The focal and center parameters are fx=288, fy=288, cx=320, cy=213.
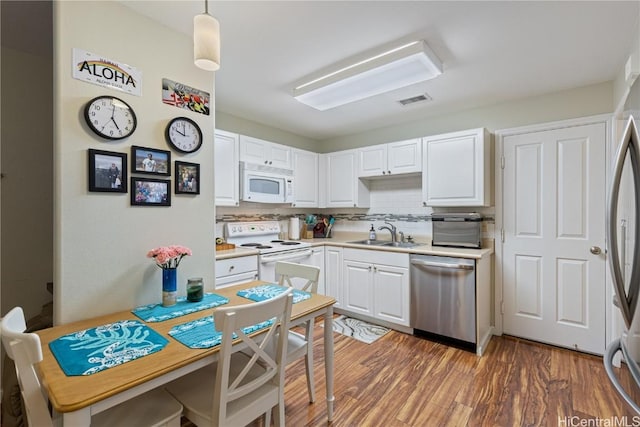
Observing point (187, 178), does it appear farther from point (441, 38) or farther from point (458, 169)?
point (458, 169)

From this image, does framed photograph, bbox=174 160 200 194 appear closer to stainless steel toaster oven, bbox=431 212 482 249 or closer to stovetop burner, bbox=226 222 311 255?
stovetop burner, bbox=226 222 311 255

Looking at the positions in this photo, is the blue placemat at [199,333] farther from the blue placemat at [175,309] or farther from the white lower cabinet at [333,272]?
the white lower cabinet at [333,272]

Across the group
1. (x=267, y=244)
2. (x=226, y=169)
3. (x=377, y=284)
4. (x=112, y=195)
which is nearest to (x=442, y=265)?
(x=377, y=284)

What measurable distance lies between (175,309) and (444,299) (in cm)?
228

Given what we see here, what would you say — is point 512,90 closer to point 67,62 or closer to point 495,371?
point 495,371

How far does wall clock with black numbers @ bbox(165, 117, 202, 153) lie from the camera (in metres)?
1.86

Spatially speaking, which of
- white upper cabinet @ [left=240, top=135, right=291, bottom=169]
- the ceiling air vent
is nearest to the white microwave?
white upper cabinet @ [left=240, top=135, right=291, bottom=169]

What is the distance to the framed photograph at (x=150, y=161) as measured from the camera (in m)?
1.71

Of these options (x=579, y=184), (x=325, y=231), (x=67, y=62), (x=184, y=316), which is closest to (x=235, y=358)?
(x=184, y=316)

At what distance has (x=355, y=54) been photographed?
206 cm

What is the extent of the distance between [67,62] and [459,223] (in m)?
3.24

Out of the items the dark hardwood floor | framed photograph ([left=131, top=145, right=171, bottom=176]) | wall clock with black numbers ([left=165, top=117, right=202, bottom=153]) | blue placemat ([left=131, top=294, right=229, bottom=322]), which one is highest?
wall clock with black numbers ([left=165, top=117, right=202, bottom=153])

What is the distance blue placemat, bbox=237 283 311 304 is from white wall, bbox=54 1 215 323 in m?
0.41

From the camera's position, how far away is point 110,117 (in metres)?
1.60
